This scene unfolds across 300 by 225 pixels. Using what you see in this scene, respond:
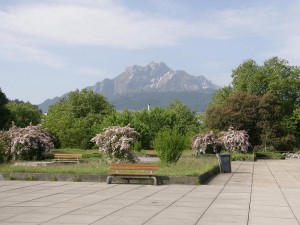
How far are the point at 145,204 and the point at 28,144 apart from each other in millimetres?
20505

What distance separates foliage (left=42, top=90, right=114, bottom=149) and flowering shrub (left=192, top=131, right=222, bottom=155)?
18220 millimetres

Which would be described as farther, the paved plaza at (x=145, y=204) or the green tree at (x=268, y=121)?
the green tree at (x=268, y=121)

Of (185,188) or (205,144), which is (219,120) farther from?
(185,188)

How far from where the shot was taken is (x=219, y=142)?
1646 inches

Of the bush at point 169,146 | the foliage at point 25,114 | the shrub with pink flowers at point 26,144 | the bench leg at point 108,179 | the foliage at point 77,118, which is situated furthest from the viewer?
the foliage at point 25,114

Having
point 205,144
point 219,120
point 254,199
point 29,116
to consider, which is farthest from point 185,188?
point 29,116

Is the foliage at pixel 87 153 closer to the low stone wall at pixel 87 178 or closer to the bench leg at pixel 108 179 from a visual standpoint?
the low stone wall at pixel 87 178

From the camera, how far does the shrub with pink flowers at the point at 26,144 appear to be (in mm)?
30672

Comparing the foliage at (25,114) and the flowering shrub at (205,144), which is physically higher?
the foliage at (25,114)

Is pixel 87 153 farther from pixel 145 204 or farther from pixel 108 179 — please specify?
pixel 145 204

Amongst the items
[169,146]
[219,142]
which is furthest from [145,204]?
[219,142]

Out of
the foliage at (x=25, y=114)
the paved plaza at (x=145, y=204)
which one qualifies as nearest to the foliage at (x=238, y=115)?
the paved plaza at (x=145, y=204)

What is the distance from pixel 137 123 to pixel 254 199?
41.4 m

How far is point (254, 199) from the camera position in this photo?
1341 centimetres
